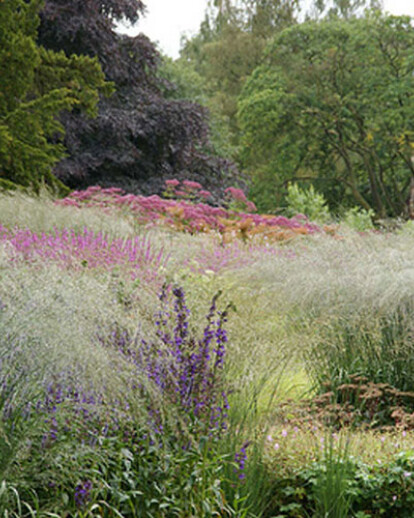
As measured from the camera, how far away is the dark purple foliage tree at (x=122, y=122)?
560 inches

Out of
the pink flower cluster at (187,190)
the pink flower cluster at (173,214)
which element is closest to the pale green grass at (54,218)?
the pink flower cluster at (173,214)

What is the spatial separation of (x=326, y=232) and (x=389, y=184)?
15025 mm

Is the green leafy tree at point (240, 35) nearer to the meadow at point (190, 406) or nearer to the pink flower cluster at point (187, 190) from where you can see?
the pink flower cluster at point (187, 190)

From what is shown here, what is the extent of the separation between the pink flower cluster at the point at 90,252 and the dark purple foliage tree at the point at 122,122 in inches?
291

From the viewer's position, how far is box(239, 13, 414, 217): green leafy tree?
2006 cm

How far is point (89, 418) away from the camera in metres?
2.42

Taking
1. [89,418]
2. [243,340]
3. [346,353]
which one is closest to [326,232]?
[346,353]

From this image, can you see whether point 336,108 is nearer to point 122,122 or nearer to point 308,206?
point 308,206

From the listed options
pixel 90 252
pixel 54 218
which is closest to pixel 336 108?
pixel 54 218

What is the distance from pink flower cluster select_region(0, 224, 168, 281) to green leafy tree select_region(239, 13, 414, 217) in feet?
49.4

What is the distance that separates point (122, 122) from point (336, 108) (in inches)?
359

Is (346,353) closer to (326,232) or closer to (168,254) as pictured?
(168,254)

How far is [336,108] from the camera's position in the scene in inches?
817

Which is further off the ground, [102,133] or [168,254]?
[102,133]
